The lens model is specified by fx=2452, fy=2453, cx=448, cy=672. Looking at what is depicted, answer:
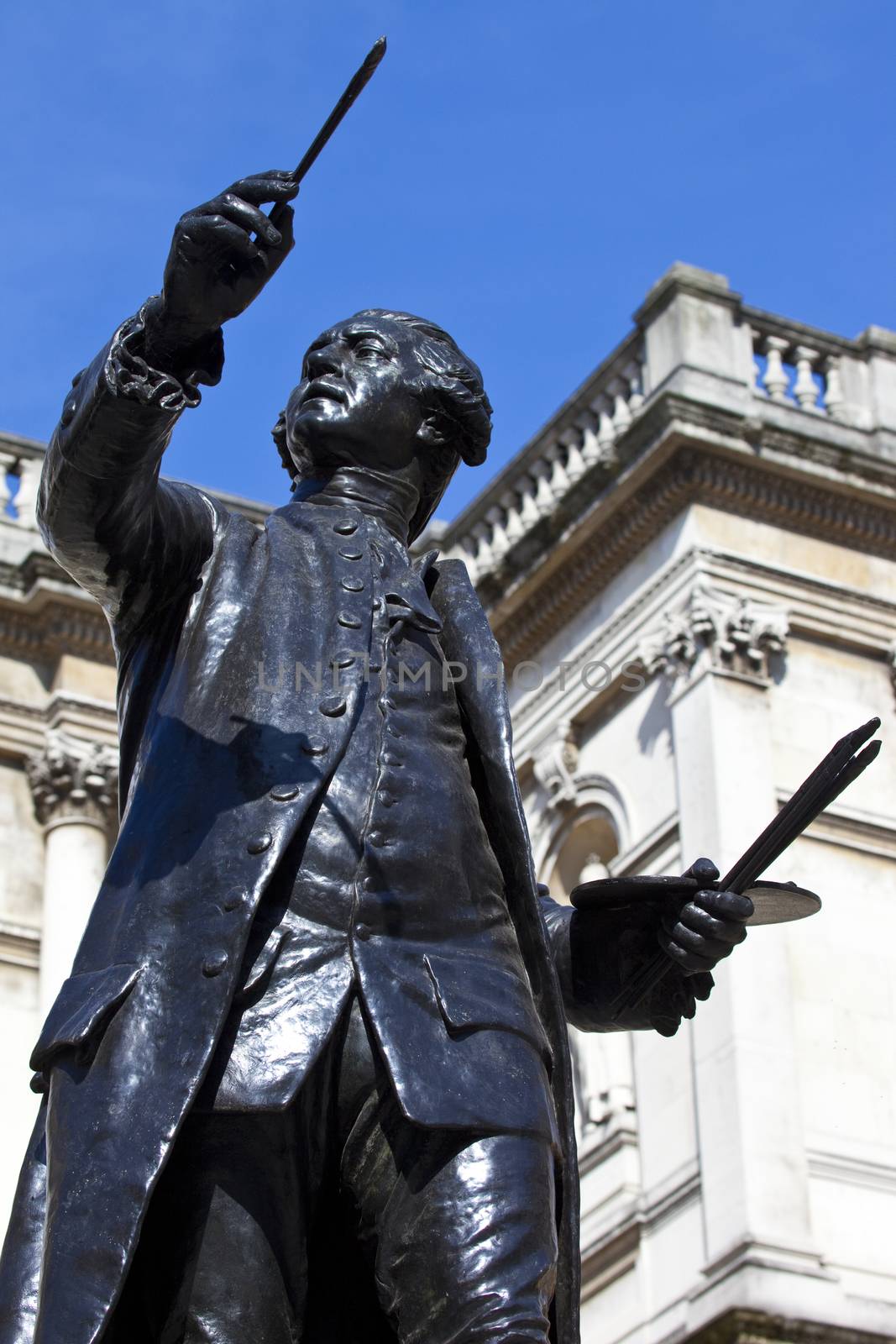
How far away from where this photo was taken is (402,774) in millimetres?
3717

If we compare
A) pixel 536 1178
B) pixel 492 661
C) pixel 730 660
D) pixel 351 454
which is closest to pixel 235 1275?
pixel 536 1178

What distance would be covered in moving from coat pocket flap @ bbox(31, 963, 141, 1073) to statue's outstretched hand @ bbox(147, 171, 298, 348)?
93 cm

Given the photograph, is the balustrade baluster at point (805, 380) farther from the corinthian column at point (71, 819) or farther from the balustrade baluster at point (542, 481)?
A: the corinthian column at point (71, 819)

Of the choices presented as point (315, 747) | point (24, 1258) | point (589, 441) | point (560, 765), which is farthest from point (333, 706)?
point (589, 441)

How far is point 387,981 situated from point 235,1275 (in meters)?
0.45

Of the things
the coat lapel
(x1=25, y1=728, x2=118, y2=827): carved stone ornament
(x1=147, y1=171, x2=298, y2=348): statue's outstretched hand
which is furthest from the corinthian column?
(x1=147, y1=171, x2=298, y2=348): statue's outstretched hand

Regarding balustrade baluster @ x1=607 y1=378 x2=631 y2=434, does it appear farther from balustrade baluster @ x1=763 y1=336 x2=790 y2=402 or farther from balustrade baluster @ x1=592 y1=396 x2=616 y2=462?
balustrade baluster @ x1=763 y1=336 x2=790 y2=402

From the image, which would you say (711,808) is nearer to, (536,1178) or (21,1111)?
(21,1111)

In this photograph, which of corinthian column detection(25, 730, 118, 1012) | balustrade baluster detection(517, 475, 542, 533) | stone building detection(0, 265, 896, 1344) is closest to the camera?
stone building detection(0, 265, 896, 1344)

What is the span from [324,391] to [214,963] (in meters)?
1.26

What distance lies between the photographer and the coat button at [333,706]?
3.73 m

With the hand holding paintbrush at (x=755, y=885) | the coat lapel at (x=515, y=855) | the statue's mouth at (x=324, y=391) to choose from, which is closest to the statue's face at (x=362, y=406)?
the statue's mouth at (x=324, y=391)

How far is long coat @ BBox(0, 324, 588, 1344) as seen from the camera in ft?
10.7

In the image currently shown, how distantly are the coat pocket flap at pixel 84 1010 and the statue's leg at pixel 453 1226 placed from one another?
0.38 m
